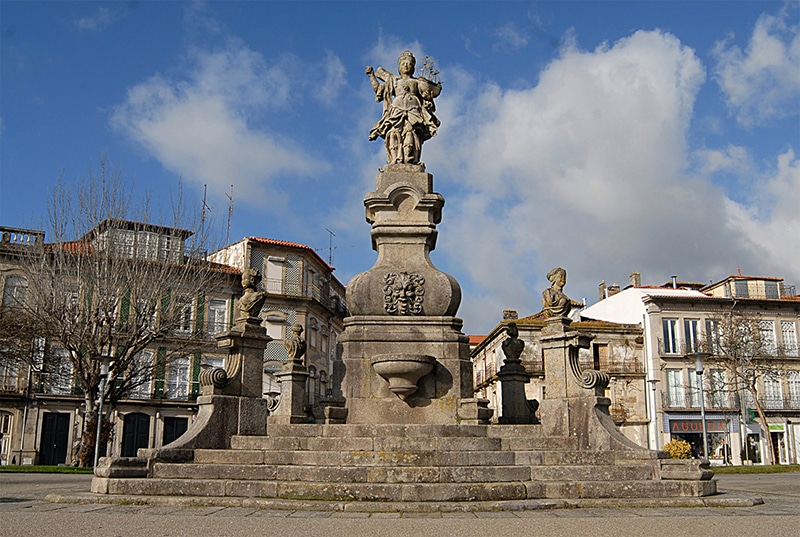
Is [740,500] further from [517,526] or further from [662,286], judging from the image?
[662,286]

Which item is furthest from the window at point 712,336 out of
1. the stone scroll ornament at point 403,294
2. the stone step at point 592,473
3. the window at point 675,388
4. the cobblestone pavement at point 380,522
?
the cobblestone pavement at point 380,522

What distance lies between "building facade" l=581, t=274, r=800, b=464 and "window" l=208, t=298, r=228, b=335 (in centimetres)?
2569

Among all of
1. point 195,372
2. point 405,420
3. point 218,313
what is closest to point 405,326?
point 405,420

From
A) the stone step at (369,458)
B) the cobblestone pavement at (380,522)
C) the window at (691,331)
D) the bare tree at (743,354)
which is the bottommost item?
the cobblestone pavement at (380,522)

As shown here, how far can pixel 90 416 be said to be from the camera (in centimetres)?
2677

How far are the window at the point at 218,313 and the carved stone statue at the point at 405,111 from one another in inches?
Result: 1211

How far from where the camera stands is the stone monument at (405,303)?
12914 millimetres

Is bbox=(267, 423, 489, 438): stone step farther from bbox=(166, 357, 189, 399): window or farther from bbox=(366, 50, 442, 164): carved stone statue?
bbox=(166, 357, 189, 399): window

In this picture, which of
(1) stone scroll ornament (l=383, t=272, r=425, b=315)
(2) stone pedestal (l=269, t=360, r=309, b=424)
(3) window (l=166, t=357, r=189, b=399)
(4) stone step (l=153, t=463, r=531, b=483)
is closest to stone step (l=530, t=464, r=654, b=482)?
(4) stone step (l=153, t=463, r=531, b=483)

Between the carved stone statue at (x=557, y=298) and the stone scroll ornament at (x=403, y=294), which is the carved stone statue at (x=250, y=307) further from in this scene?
the carved stone statue at (x=557, y=298)

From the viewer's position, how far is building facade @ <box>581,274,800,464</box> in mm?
43719

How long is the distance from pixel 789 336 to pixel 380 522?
4856 cm

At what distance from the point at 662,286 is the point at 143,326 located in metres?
40.6

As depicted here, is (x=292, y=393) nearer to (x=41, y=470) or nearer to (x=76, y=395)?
(x=41, y=470)
